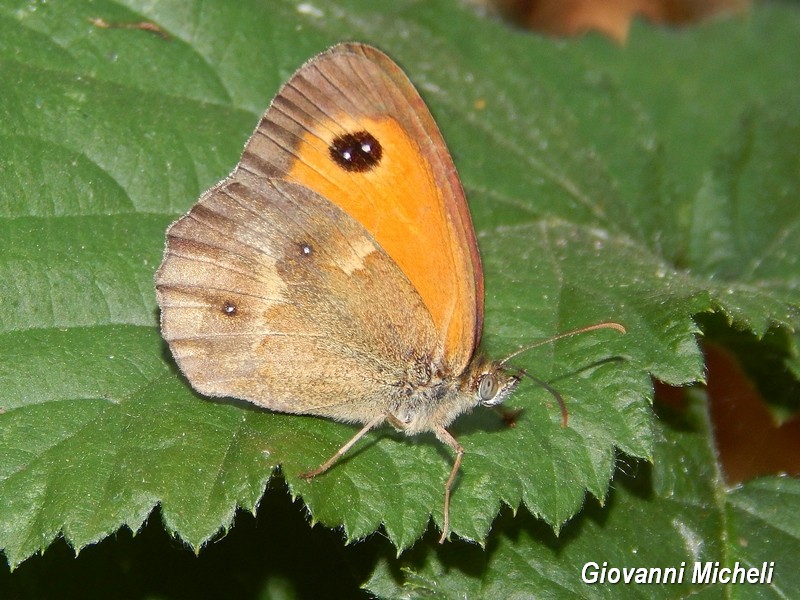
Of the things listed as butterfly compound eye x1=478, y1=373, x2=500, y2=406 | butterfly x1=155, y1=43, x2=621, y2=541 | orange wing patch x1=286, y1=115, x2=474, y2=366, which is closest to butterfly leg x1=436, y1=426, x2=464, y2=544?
butterfly x1=155, y1=43, x2=621, y2=541

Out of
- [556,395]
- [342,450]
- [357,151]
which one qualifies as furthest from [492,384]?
[357,151]

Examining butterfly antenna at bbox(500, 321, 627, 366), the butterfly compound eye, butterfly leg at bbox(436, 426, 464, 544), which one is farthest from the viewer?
butterfly antenna at bbox(500, 321, 627, 366)

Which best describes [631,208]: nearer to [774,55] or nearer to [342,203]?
[342,203]

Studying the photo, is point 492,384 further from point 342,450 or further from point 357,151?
point 357,151

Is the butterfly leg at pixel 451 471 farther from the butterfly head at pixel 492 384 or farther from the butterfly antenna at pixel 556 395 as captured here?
the butterfly antenna at pixel 556 395

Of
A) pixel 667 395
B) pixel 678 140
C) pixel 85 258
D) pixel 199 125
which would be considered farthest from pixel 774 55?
pixel 85 258

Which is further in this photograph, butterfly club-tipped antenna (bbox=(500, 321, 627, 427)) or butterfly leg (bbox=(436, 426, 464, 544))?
butterfly club-tipped antenna (bbox=(500, 321, 627, 427))

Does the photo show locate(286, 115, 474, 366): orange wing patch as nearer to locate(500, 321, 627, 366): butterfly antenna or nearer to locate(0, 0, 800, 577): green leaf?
locate(500, 321, 627, 366): butterfly antenna
